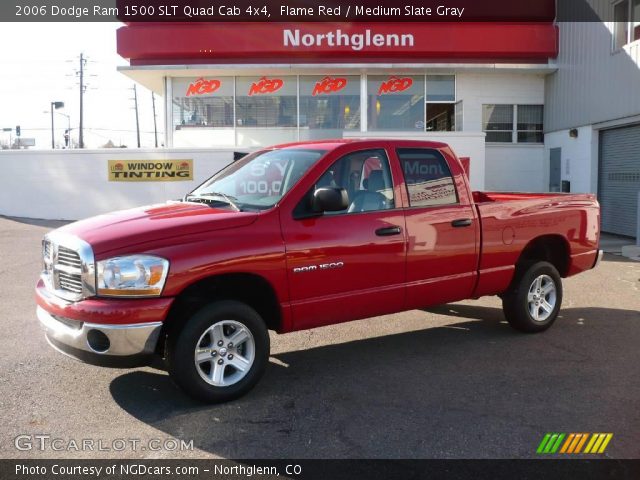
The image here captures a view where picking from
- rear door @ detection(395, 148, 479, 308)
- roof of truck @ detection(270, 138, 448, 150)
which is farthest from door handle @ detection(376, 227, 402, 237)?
roof of truck @ detection(270, 138, 448, 150)

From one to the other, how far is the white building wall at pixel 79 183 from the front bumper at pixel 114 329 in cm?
1377

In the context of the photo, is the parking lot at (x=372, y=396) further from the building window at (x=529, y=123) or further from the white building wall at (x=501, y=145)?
the building window at (x=529, y=123)

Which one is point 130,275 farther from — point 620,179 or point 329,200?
point 620,179

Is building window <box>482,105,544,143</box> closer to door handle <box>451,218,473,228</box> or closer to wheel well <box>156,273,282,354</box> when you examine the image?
door handle <box>451,218,473,228</box>

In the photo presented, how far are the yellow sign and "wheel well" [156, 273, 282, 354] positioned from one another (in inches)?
540

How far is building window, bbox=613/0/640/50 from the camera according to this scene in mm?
14297

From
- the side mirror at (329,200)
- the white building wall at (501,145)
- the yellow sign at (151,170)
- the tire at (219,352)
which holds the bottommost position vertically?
the tire at (219,352)

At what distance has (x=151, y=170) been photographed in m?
18.0

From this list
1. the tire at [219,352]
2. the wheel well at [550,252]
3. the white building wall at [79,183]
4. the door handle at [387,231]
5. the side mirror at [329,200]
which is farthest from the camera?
the white building wall at [79,183]

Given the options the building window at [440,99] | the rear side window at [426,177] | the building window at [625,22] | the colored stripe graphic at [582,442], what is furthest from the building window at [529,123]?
the colored stripe graphic at [582,442]

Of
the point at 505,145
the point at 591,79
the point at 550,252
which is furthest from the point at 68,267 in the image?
the point at 505,145

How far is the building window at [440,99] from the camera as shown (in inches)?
812

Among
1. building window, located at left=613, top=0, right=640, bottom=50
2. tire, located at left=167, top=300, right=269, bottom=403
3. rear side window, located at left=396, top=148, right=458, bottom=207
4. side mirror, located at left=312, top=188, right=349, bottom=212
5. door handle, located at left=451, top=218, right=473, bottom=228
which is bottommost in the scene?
tire, located at left=167, top=300, right=269, bottom=403

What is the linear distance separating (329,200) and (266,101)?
16.6m
